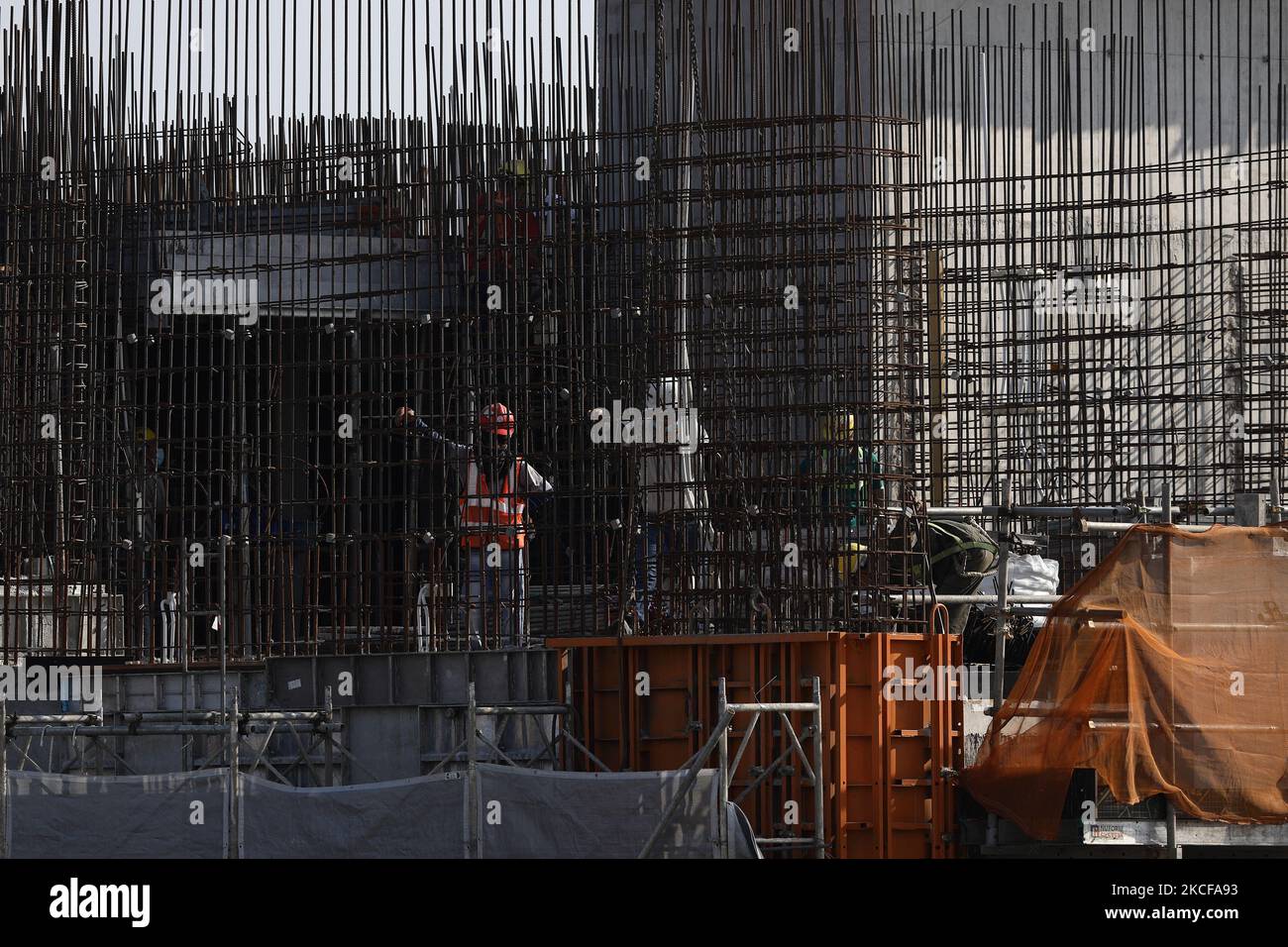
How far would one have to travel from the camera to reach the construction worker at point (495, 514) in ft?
61.4

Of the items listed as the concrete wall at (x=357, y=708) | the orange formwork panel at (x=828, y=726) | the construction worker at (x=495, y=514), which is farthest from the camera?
the construction worker at (x=495, y=514)

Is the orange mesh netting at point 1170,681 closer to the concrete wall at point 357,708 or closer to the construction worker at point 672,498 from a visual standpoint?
the construction worker at point 672,498

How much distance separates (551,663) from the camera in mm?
17484

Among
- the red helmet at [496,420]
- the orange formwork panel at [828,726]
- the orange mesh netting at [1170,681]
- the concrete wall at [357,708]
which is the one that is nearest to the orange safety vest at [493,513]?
the red helmet at [496,420]

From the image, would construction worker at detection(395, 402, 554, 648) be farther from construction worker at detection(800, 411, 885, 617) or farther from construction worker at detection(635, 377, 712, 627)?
construction worker at detection(800, 411, 885, 617)

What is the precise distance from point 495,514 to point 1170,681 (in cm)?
708

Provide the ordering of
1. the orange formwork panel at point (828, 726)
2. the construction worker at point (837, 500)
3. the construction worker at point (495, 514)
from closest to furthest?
the orange formwork panel at point (828, 726), the construction worker at point (837, 500), the construction worker at point (495, 514)

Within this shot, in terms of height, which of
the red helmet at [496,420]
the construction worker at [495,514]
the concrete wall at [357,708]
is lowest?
the concrete wall at [357,708]

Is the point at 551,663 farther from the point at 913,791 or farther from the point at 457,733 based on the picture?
the point at 913,791

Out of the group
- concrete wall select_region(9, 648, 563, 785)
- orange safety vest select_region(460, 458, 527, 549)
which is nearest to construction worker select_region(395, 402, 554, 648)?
orange safety vest select_region(460, 458, 527, 549)

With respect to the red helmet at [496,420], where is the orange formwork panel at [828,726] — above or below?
below

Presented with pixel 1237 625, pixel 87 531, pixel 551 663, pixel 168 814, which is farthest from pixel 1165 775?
pixel 87 531

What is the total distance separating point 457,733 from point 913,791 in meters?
4.16

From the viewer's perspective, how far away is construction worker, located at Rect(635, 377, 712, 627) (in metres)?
17.7
